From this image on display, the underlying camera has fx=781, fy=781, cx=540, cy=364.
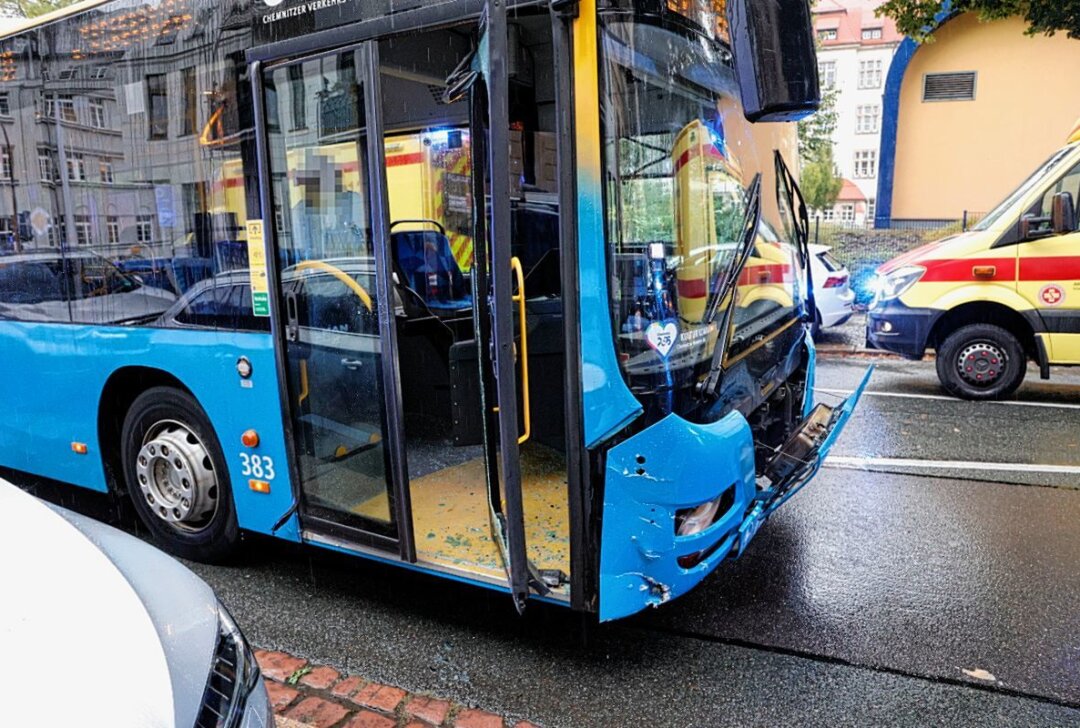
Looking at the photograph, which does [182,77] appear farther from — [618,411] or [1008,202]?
[1008,202]

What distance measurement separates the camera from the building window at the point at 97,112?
4.08m

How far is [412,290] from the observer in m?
5.28

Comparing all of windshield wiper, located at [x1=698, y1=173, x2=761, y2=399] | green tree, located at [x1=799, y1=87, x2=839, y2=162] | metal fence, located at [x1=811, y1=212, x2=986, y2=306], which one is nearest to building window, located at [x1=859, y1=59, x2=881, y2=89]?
green tree, located at [x1=799, y1=87, x2=839, y2=162]

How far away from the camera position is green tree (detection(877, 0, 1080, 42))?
8391mm

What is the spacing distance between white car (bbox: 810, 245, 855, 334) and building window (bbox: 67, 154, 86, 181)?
30.7ft

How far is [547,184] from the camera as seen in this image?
14.5ft

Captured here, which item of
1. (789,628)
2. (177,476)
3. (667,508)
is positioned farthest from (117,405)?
(789,628)

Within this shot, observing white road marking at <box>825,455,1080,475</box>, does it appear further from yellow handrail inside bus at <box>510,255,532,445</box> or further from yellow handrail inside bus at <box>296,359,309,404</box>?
yellow handrail inside bus at <box>296,359,309,404</box>

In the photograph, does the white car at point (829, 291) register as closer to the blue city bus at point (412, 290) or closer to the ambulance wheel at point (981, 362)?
the ambulance wheel at point (981, 362)

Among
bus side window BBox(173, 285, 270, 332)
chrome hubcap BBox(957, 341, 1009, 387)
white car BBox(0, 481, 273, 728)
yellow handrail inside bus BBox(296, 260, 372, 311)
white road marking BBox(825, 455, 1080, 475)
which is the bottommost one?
white road marking BBox(825, 455, 1080, 475)

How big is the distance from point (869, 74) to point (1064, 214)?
4917cm

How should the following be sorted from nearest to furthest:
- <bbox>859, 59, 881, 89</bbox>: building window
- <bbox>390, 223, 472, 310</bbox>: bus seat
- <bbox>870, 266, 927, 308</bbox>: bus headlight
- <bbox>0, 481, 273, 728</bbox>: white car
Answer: <bbox>0, 481, 273, 728</bbox>: white car → <bbox>390, 223, 472, 310</bbox>: bus seat → <bbox>870, 266, 927, 308</bbox>: bus headlight → <bbox>859, 59, 881, 89</bbox>: building window

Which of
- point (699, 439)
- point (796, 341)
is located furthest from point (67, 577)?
point (796, 341)

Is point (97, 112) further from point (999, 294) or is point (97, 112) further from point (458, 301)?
point (999, 294)
